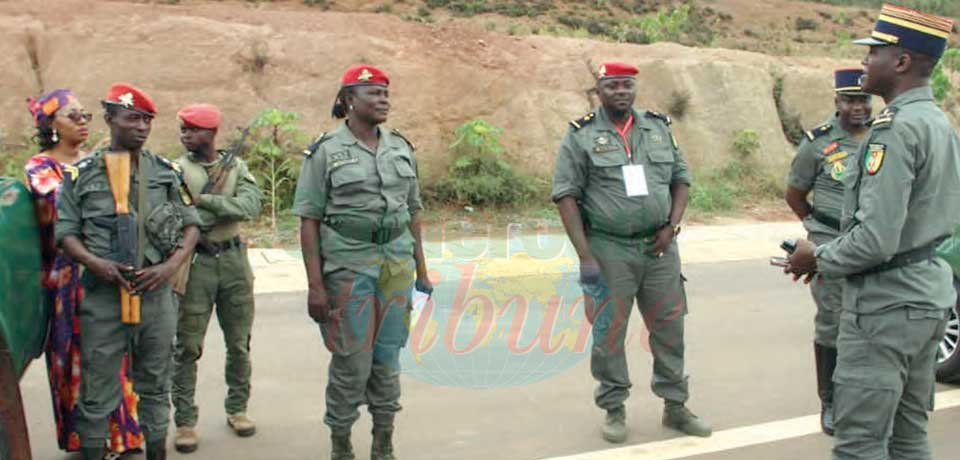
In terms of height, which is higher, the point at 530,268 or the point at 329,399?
the point at 329,399

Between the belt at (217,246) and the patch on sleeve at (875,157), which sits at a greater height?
the patch on sleeve at (875,157)

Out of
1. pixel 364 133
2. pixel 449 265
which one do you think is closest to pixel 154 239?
pixel 364 133

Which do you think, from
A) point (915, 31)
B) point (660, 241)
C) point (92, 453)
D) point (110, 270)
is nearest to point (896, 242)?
point (915, 31)

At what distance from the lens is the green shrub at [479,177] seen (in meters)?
13.0

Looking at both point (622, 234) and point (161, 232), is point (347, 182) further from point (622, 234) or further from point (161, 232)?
point (622, 234)

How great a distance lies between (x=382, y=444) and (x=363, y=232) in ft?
3.39

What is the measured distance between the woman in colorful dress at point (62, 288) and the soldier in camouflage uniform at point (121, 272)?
143mm

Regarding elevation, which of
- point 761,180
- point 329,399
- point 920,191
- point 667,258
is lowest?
point 761,180

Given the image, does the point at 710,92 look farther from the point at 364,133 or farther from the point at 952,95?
the point at 364,133

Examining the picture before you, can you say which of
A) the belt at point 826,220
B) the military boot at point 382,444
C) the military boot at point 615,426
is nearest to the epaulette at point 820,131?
the belt at point 826,220

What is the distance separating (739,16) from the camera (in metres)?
41.1

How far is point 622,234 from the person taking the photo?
472 cm

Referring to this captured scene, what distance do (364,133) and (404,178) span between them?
10.9 inches

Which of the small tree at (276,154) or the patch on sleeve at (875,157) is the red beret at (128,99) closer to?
the patch on sleeve at (875,157)
